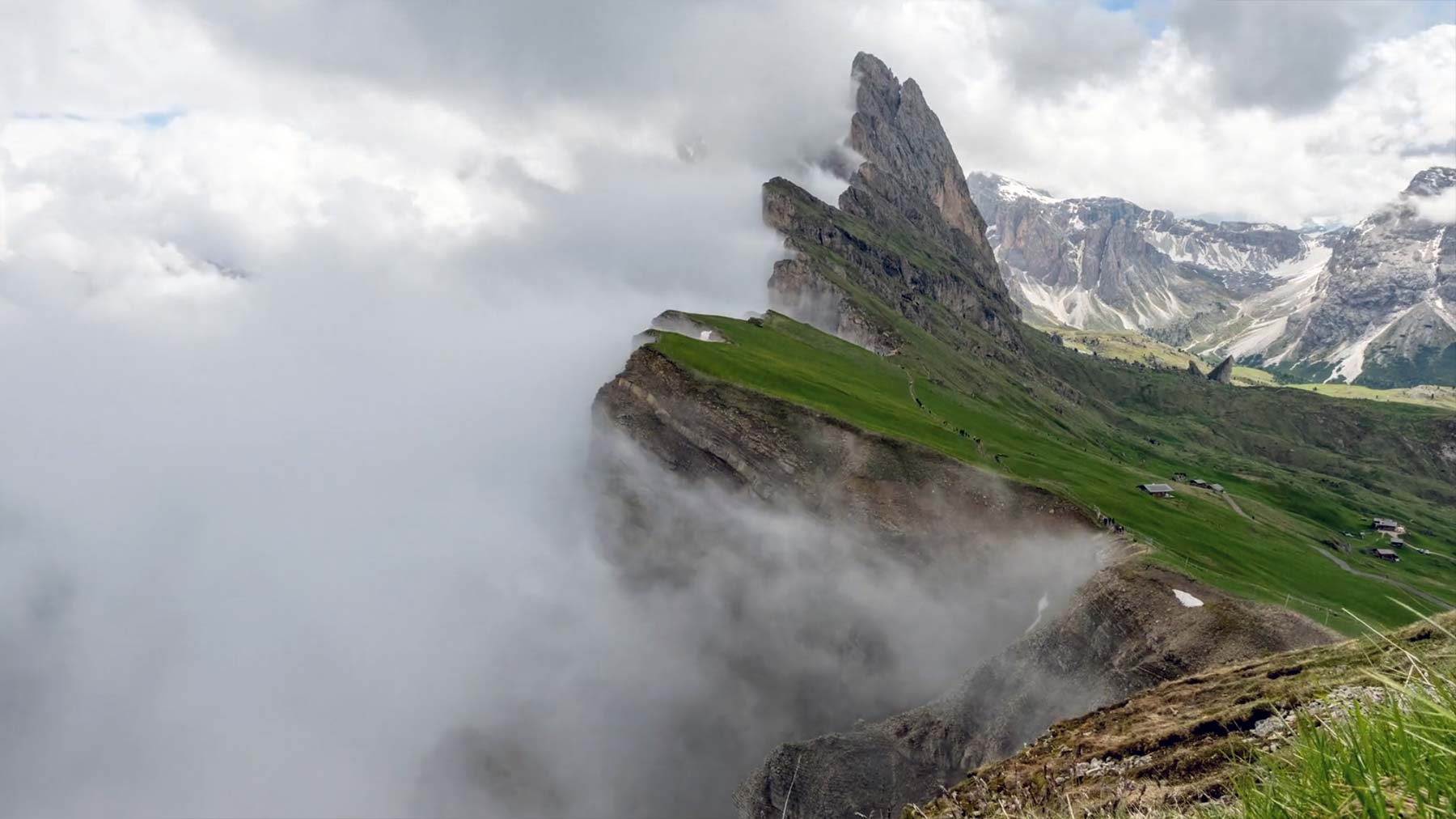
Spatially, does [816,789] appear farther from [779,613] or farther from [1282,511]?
[1282,511]

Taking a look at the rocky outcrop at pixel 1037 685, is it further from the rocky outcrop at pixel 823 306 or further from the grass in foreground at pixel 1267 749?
the rocky outcrop at pixel 823 306

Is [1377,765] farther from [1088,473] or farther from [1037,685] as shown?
[1088,473]

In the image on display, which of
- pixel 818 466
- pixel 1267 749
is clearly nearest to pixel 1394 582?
pixel 818 466

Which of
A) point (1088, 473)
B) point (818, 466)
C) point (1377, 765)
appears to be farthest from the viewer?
point (1088, 473)

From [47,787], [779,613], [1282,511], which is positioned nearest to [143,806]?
[47,787]

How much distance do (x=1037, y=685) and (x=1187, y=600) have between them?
13069mm

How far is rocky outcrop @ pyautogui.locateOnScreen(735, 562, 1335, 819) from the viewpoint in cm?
4866

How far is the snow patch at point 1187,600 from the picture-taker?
51.3 metres

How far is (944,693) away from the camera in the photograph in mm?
62562

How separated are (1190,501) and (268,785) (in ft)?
621

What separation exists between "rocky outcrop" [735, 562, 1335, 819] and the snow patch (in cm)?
24

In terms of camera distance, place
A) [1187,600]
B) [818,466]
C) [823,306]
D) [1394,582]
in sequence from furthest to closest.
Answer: [823,306], [1394,582], [818,466], [1187,600]

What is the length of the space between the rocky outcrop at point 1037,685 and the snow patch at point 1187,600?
0.24 metres

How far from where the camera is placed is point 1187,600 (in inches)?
2048
